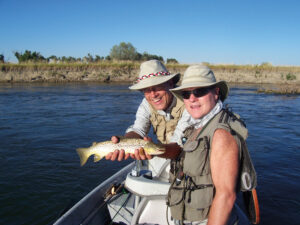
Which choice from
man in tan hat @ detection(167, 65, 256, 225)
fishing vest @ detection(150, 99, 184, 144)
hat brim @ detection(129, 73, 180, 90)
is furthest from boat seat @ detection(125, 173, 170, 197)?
hat brim @ detection(129, 73, 180, 90)

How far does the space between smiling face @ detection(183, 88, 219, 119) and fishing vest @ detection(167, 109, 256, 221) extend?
122 mm

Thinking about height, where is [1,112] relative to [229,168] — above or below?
below

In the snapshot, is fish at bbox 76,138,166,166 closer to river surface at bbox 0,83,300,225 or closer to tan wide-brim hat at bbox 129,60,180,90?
tan wide-brim hat at bbox 129,60,180,90

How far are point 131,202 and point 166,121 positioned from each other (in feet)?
3.98

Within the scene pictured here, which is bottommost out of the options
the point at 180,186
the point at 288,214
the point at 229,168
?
the point at 288,214

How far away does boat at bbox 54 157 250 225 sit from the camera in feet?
9.11

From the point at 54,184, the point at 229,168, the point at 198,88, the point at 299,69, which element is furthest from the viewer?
the point at 299,69

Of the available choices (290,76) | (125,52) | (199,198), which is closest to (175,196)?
(199,198)

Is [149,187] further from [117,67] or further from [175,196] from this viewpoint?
[117,67]

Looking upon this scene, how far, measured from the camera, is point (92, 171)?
253 inches

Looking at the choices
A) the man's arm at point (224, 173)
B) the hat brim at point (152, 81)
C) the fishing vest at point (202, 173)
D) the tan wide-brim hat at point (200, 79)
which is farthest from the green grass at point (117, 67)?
the man's arm at point (224, 173)

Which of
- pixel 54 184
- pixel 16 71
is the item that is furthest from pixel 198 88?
pixel 16 71

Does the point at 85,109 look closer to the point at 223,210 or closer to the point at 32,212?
the point at 32,212

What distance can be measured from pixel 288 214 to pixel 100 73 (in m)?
28.9
